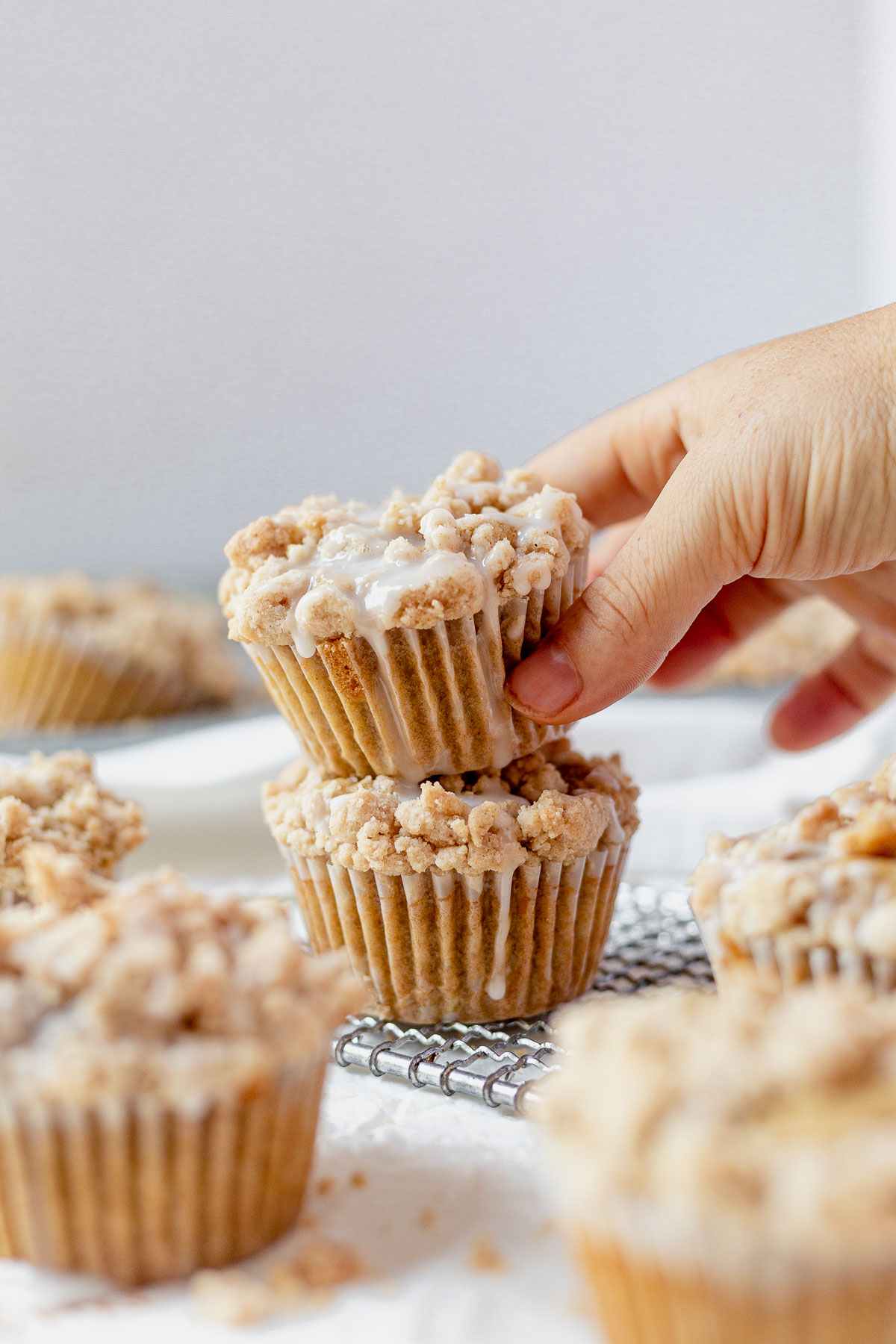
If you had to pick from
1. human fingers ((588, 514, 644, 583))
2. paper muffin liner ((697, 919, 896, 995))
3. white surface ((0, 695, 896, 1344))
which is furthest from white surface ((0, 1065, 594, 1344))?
human fingers ((588, 514, 644, 583))

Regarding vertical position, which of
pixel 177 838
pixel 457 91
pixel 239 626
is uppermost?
pixel 457 91

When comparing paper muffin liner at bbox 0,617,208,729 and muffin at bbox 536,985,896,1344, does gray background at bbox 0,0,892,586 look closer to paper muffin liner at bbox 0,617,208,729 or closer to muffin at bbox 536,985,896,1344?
paper muffin liner at bbox 0,617,208,729

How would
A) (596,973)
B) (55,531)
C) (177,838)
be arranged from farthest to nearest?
(55,531), (177,838), (596,973)

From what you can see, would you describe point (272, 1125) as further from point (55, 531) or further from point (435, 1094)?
point (55, 531)

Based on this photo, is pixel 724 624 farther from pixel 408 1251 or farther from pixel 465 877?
pixel 408 1251

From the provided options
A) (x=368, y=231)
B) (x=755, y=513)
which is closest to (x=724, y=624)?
(x=755, y=513)

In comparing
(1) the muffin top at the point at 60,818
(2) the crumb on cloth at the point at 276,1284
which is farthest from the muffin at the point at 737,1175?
(1) the muffin top at the point at 60,818

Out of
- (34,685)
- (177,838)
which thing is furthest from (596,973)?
(34,685)
